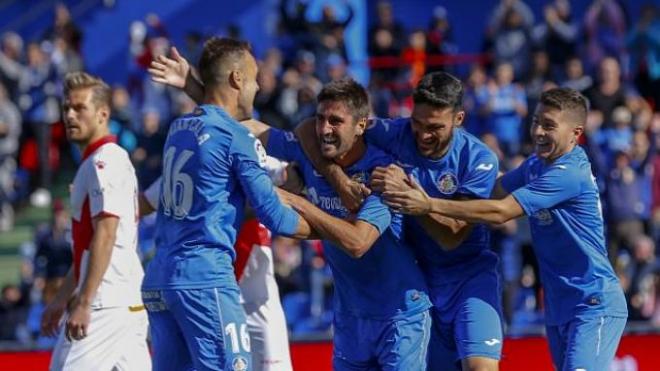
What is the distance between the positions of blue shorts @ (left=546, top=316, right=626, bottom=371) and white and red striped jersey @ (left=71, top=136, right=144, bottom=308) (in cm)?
257

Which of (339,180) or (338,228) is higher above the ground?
(339,180)

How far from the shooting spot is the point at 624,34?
19.9m

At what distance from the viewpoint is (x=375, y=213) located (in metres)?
7.83

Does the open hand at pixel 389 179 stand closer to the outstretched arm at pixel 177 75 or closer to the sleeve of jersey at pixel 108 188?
the outstretched arm at pixel 177 75

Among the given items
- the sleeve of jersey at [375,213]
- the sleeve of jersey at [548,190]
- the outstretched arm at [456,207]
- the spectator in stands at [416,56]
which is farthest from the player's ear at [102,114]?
the spectator in stands at [416,56]

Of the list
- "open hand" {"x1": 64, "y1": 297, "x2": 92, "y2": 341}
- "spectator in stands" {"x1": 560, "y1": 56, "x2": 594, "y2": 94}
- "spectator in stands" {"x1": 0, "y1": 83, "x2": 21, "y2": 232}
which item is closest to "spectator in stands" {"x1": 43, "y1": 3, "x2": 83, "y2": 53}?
"spectator in stands" {"x1": 0, "y1": 83, "x2": 21, "y2": 232}

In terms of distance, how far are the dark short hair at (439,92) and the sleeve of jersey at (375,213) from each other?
619mm

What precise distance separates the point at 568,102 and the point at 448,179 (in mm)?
950

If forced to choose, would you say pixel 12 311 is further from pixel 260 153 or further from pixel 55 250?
pixel 260 153

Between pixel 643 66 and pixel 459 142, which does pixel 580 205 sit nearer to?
pixel 459 142

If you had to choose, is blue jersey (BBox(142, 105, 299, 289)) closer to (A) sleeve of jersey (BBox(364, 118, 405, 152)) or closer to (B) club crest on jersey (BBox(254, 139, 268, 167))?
(B) club crest on jersey (BBox(254, 139, 268, 167))

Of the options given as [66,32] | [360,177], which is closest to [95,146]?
[360,177]

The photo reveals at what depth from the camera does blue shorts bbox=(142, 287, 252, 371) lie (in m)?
7.60

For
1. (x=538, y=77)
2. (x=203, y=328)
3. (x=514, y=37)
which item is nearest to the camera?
(x=203, y=328)
